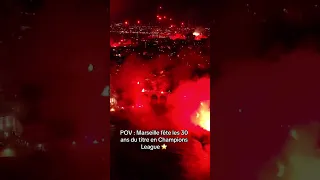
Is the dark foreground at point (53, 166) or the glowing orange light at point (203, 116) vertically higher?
the glowing orange light at point (203, 116)

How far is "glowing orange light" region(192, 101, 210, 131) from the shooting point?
2705 millimetres

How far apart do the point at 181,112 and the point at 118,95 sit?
0.42 metres

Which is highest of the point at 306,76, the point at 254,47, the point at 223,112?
the point at 254,47

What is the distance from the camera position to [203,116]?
8.89ft

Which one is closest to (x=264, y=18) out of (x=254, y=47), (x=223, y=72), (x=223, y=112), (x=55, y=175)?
(x=254, y=47)

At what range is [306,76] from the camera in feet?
8.84

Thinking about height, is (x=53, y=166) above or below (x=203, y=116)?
below

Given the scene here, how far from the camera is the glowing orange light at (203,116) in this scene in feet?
8.87

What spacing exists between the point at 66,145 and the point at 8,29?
0.81 m

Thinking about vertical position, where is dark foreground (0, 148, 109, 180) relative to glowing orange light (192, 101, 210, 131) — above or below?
below

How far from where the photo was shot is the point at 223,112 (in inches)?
106

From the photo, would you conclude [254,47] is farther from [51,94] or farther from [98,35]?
[51,94]

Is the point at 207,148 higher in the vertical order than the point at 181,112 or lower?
lower

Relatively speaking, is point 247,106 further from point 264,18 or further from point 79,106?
point 79,106
